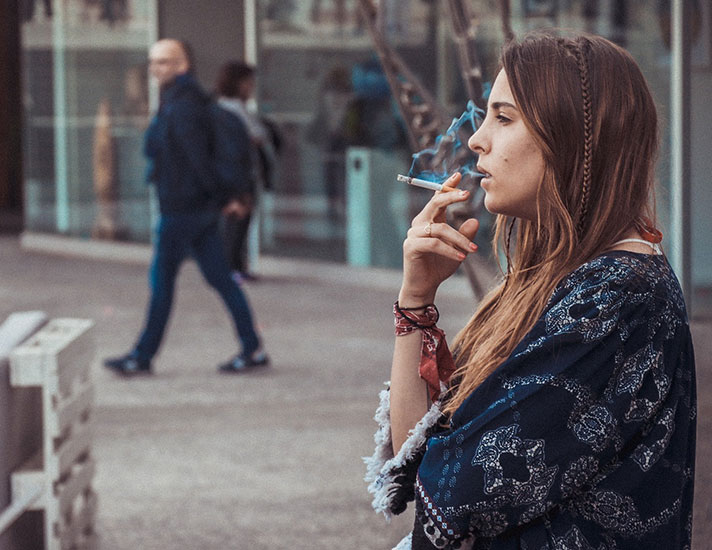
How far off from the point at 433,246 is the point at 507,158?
175 mm

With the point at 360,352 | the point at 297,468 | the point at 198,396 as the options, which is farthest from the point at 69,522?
the point at 360,352

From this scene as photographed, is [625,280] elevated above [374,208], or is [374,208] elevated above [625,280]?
[625,280]

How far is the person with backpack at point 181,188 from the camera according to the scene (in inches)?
278

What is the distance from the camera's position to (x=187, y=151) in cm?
704

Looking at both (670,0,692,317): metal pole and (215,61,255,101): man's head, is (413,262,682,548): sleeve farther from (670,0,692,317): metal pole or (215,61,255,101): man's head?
(215,61,255,101): man's head

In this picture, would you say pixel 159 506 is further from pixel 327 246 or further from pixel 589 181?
pixel 327 246

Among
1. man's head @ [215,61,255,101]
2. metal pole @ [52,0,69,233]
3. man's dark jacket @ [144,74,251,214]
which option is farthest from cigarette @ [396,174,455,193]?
metal pole @ [52,0,69,233]

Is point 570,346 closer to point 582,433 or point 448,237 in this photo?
point 582,433

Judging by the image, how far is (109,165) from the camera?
1405cm

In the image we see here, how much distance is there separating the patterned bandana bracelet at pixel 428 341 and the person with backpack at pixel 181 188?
17.4 ft

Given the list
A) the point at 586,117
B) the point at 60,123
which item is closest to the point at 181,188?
the point at 586,117

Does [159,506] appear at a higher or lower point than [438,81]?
lower

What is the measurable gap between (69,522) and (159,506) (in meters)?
0.79

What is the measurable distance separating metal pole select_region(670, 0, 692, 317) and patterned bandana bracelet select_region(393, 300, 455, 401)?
24.2 feet
